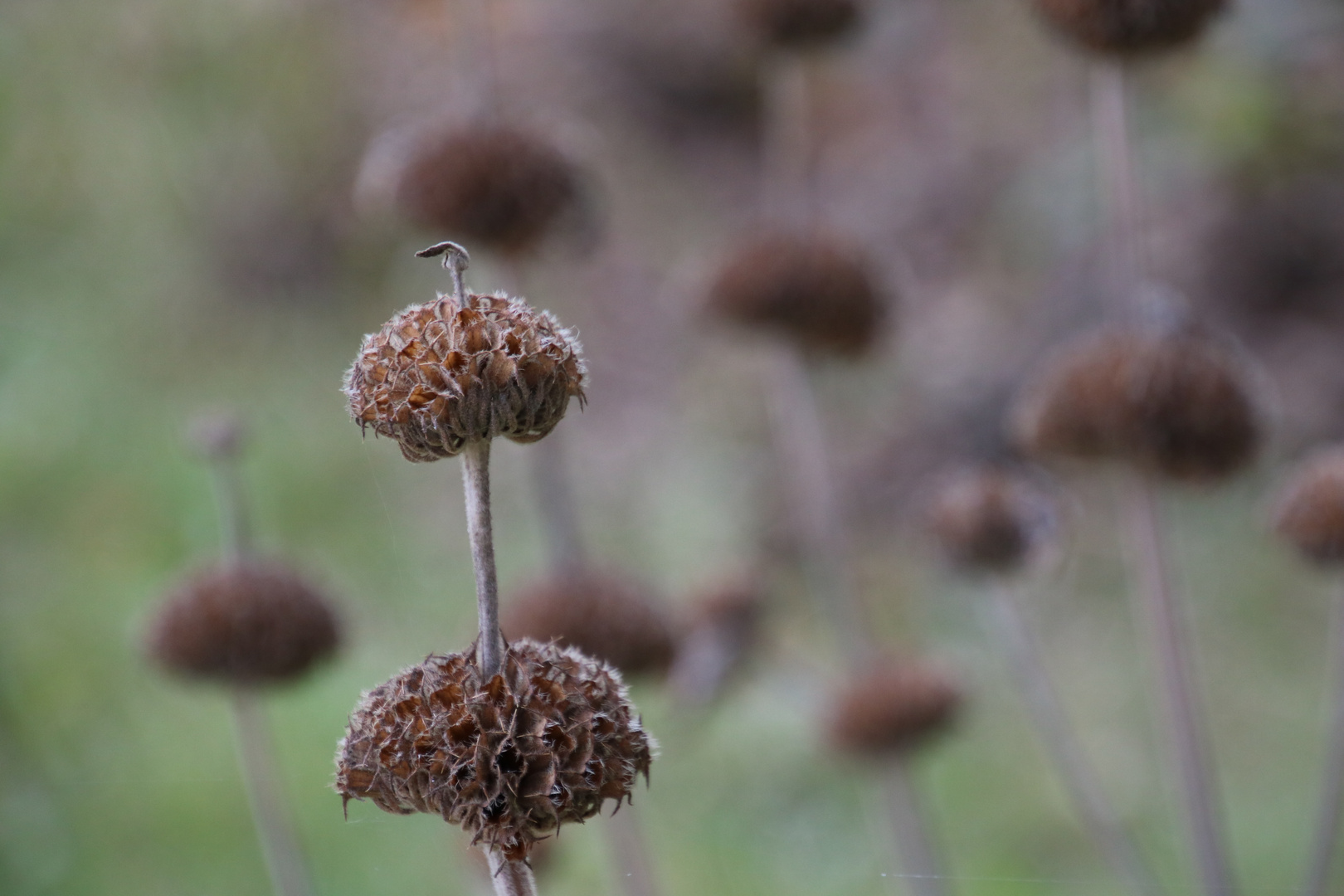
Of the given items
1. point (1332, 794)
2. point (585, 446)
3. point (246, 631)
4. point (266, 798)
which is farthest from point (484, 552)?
point (585, 446)

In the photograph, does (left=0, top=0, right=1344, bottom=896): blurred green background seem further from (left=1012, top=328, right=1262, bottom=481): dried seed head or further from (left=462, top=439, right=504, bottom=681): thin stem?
(left=462, top=439, right=504, bottom=681): thin stem

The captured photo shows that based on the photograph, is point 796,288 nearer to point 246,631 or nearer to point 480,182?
point 480,182

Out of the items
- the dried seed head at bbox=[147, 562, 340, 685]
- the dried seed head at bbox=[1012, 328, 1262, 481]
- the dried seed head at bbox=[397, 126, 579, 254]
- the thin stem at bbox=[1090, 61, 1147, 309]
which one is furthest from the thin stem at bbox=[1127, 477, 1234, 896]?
the dried seed head at bbox=[147, 562, 340, 685]

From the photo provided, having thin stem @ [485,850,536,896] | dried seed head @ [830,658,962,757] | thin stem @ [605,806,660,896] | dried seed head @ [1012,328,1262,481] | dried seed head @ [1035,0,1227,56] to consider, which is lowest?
thin stem @ [605,806,660,896]

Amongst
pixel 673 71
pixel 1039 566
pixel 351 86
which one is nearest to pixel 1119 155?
pixel 1039 566

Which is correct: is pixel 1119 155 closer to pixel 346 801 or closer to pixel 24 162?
pixel 346 801
